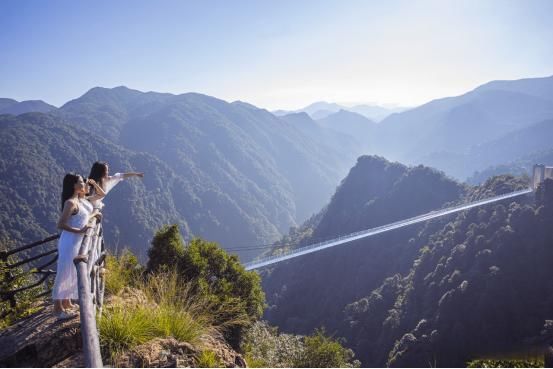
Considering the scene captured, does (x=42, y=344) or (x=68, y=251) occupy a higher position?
(x=68, y=251)

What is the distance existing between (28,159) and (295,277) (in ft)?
182

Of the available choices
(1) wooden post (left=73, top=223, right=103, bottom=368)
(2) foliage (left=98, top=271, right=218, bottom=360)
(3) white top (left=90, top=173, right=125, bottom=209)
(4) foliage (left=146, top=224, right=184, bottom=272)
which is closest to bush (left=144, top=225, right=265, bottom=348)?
(4) foliage (left=146, top=224, right=184, bottom=272)

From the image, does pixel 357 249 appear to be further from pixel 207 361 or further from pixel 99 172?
pixel 207 361

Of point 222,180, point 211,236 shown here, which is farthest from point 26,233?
point 222,180

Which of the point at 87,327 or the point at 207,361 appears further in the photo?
the point at 207,361

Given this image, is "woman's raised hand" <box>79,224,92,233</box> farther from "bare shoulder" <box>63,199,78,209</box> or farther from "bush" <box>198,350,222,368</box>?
"bush" <box>198,350,222,368</box>

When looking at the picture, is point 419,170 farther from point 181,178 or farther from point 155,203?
point 181,178

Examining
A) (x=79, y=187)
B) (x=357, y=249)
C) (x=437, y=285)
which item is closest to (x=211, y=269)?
(x=79, y=187)

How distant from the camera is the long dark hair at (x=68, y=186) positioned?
10.7 feet

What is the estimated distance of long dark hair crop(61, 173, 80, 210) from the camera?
3.27m

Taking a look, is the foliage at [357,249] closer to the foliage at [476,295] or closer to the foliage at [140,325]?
the foliage at [476,295]

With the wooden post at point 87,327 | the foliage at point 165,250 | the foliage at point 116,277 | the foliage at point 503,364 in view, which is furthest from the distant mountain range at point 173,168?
the wooden post at point 87,327

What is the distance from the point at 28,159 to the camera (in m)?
74.4

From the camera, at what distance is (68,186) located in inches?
129
